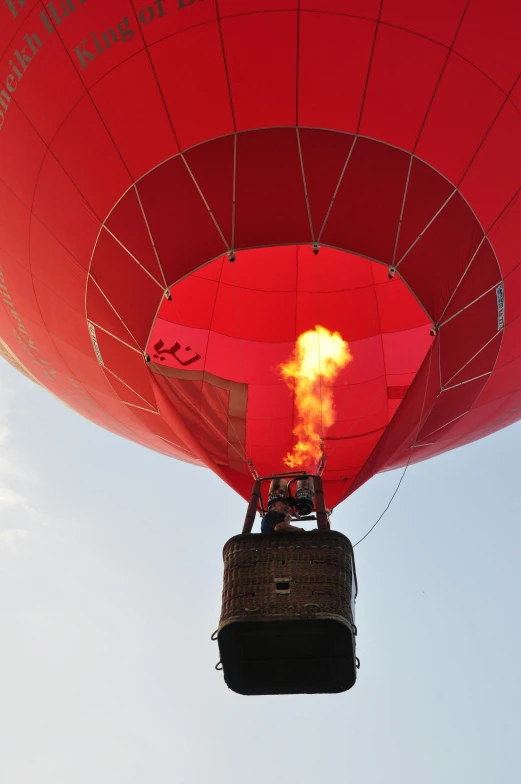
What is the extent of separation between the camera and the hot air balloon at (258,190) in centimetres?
438

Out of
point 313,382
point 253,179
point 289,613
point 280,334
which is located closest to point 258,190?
point 253,179

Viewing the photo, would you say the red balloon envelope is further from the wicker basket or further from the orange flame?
the wicker basket

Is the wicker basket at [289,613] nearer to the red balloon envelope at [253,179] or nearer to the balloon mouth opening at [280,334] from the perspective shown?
the red balloon envelope at [253,179]

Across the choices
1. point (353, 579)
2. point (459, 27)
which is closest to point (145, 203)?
point (459, 27)

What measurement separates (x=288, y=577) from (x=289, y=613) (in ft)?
0.62

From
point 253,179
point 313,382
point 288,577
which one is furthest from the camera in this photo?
point 313,382

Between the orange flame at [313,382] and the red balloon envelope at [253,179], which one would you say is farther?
the orange flame at [313,382]

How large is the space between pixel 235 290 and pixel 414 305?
4.71ft

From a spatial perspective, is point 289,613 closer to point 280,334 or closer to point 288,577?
point 288,577

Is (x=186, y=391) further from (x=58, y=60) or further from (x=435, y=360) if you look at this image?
(x=58, y=60)

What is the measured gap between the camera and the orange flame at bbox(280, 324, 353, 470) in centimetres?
615

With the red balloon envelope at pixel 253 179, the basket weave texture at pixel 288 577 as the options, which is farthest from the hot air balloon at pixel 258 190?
the basket weave texture at pixel 288 577

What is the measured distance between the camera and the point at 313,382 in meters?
6.29

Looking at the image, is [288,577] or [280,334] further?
[280,334]
